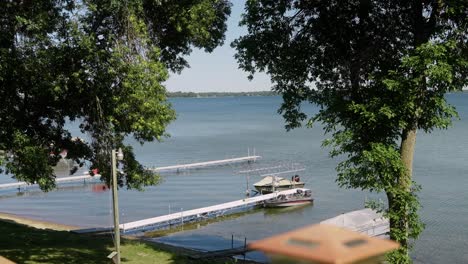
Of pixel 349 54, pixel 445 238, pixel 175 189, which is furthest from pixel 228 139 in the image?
pixel 349 54

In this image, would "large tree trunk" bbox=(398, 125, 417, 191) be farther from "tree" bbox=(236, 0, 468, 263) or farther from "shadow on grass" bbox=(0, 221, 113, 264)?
"shadow on grass" bbox=(0, 221, 113, 264)

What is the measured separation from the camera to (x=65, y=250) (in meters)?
19.9

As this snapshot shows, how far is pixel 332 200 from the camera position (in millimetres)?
43969

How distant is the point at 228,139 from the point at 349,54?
86.3m

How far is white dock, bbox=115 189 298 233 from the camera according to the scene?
119 feet

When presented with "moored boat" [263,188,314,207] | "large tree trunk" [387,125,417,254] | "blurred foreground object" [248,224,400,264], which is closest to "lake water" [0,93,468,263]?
"moored boat" [263,188,314,207]

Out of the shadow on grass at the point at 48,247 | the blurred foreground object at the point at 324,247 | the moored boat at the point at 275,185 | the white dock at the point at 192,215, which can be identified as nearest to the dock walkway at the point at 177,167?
the moored boat at the point at 275,185

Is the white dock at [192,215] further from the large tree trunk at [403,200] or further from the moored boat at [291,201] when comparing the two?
the large tree trunk at [403,200]

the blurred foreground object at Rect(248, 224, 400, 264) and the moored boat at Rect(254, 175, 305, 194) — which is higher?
the blurred foreground object at Rect(248, 224, 400, 264)

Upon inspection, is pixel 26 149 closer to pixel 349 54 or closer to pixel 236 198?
pixel 349 54

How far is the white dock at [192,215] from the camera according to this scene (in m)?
36.2

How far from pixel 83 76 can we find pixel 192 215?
2670cm

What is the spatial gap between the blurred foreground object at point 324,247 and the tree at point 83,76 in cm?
A: 1141

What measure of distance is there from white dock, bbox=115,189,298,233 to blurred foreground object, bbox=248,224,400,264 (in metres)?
33.2
